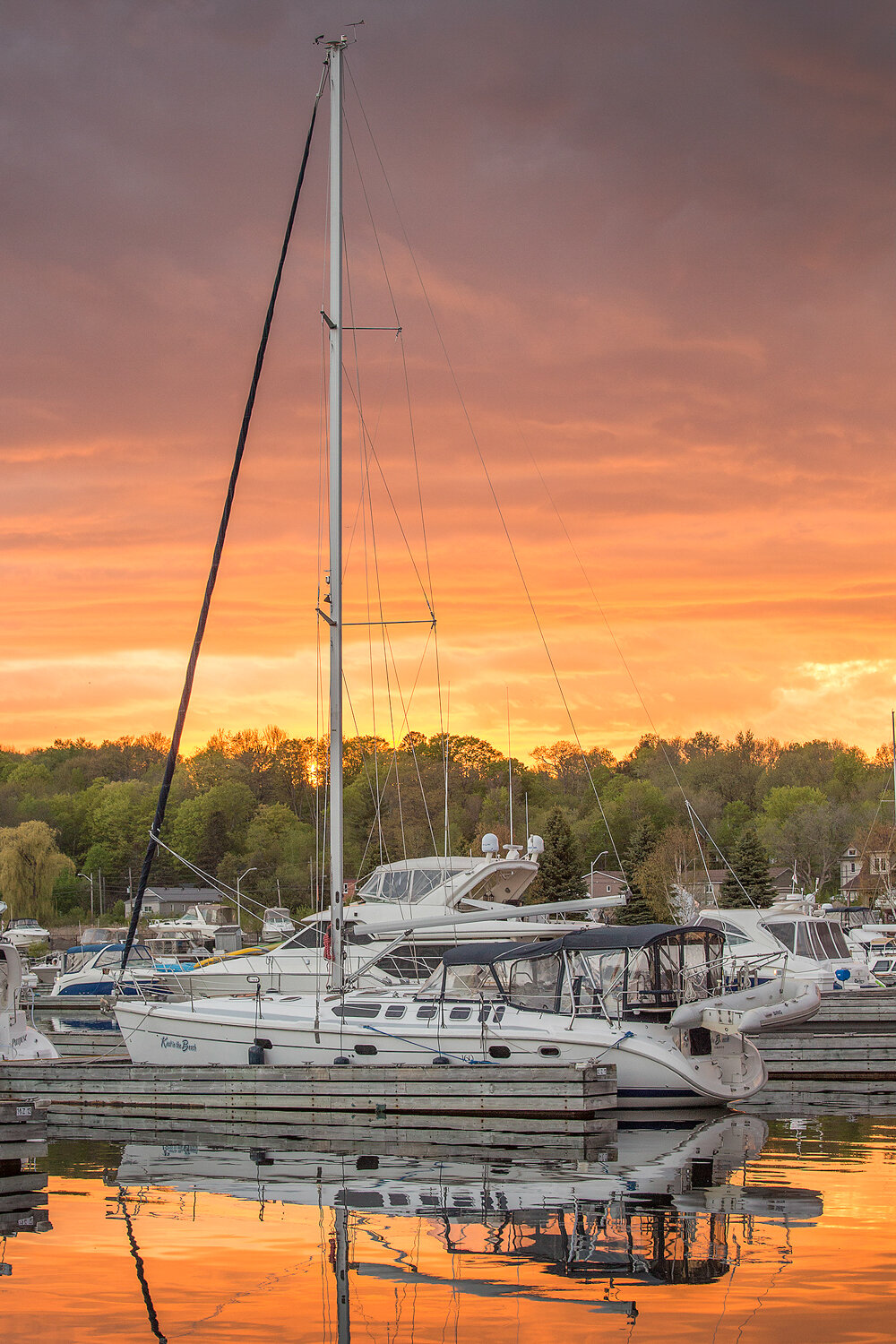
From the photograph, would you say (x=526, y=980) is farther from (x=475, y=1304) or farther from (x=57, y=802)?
(x=57, y=802)

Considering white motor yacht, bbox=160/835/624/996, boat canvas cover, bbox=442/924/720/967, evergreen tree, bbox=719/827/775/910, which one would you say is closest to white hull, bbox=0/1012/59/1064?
white motor yacht, bbox=160/835/624/996

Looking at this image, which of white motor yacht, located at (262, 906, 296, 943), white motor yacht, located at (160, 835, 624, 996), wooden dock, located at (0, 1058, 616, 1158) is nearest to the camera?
wooden dock, located at (0, 1058, 616, 1158)

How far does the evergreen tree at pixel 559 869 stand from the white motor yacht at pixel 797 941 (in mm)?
37995

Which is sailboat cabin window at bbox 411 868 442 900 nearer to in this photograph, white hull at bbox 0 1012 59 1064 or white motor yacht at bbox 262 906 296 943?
white motor yacht at bbox 262 906 296 943

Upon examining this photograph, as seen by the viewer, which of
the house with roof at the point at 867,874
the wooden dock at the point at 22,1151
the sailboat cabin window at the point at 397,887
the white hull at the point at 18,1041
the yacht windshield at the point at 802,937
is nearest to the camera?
the wooden dock at the point at 22,1151

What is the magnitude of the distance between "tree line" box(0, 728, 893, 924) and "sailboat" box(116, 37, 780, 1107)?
190 ft

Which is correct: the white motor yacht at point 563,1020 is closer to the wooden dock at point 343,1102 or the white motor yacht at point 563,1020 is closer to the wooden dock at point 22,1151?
the wooden dock at point 343,1102

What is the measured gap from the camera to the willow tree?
4065 inches

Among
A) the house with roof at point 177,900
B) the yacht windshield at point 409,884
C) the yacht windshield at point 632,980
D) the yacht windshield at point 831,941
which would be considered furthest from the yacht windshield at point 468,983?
the house with roof at point 177,900

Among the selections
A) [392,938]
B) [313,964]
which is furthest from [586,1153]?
[313,964]

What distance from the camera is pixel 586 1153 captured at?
18750 mm

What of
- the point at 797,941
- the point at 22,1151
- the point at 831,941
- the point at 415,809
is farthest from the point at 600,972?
the point at 415,809

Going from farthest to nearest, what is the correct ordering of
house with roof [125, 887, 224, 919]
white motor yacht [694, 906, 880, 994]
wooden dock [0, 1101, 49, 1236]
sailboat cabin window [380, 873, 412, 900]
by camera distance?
house with roof [125, 887, 224, 919]
white motor yacht [694, 906, 880, 994]
sailboat cabin window [380, 873, 412, 900]
wooden dock [0, 1101, 49, 1236]

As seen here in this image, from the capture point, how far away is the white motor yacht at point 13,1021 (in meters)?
22.2
